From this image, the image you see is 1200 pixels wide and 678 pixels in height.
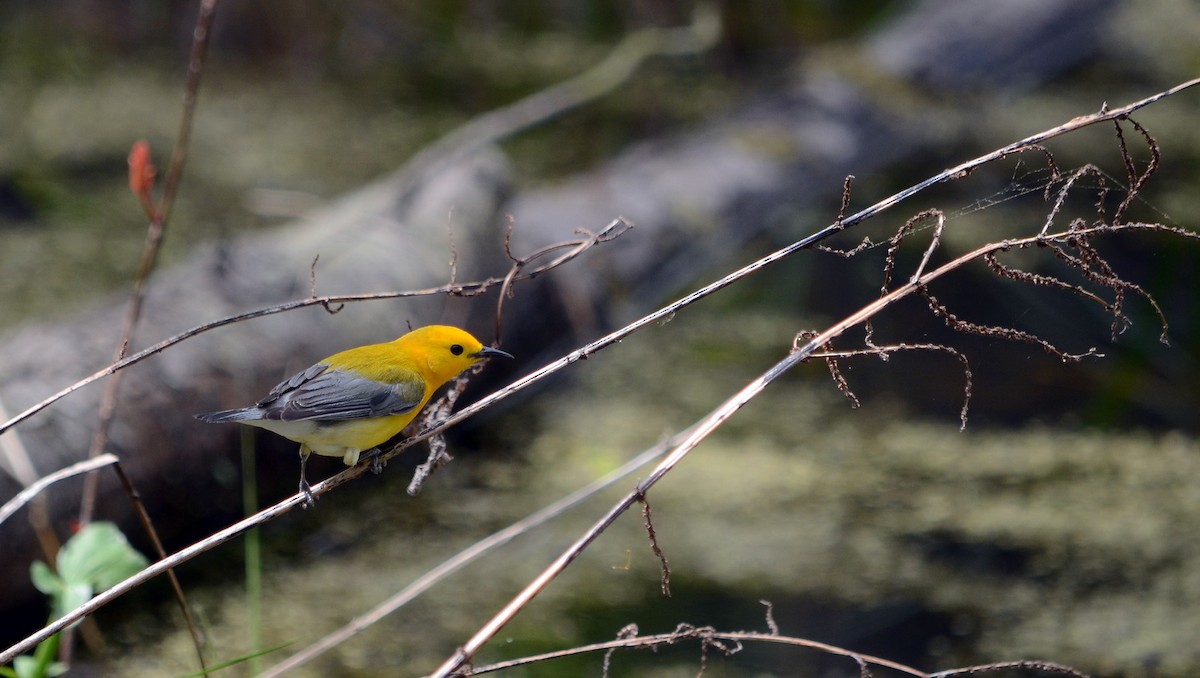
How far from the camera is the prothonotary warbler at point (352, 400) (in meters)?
1.56

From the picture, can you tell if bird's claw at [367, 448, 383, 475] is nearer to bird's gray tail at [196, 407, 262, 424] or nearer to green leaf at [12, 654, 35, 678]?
bird's gray tail at [196, 407, 262, 424]

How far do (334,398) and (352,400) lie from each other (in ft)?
0.17

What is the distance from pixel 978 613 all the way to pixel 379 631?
120 cm

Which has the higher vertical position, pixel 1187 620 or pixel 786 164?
pixel 786 164

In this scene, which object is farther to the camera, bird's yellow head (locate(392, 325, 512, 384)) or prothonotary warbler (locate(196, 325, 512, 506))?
bird's yellow head (locate(392, 325, 512, 384))

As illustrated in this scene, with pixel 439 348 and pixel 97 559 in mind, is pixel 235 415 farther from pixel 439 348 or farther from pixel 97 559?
pixel 97 559

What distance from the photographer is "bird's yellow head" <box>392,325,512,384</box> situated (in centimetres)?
166

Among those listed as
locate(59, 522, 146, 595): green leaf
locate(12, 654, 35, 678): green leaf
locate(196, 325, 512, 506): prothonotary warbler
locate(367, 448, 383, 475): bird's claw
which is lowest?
locate(12, 654, 35, 678): green leaf

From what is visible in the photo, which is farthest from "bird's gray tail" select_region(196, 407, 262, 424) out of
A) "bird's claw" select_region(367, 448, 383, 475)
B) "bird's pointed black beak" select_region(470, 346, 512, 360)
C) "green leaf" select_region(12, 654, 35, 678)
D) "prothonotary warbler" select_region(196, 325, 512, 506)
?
"green leaf" select_region(12, 654, 35, 678)

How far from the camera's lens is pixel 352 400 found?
156cm

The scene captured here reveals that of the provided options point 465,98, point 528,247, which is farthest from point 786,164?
point 465,98

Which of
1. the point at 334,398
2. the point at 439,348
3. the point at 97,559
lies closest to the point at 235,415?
the point at 334,398

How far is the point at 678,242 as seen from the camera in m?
3.96

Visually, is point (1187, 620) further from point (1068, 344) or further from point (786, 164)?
point (786, 164)
